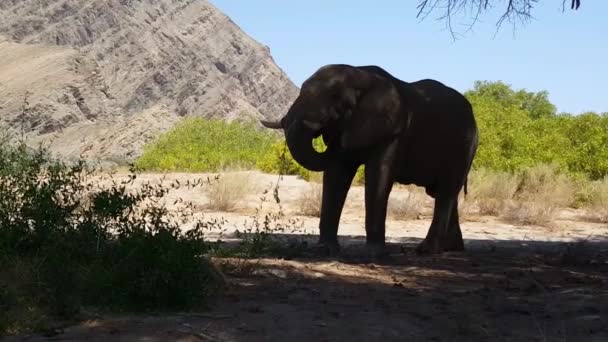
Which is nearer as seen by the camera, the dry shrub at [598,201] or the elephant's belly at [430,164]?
the elephant's belly at [430,164]

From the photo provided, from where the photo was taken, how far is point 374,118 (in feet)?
30.2

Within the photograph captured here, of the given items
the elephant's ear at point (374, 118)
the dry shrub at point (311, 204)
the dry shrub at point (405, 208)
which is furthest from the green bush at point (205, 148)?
the elephant's ear at point (374, 118)

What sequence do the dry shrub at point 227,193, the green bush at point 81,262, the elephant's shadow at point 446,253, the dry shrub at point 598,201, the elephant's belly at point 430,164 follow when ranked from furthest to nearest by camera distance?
the dry shrub at point 598,201
the dry shrub at point 227,193
the elephant's belly at point 430,164
the elephant's shadow at point 446,253
the green bush at point 81,262

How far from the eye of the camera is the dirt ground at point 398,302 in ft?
18.4

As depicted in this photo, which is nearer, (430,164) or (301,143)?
(301,143)

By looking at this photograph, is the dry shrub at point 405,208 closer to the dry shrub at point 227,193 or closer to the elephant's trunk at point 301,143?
the dry shrub at point 227,193

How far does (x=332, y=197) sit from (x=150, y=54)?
220ft

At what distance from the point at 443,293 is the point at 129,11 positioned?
7370 cm

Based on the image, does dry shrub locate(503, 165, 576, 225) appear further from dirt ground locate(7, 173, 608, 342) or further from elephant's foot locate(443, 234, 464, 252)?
elephant's foot locate(443, 234, 464, 252)

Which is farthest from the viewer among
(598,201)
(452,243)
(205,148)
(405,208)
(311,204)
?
(205,148)

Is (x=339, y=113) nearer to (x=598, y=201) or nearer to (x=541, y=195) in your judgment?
(x=541, y=195)

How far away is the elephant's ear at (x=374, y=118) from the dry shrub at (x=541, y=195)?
24.8ft

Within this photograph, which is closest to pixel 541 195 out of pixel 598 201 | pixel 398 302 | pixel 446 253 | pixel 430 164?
pixel 598 201

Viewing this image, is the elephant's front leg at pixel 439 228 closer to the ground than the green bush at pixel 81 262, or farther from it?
farther from it
